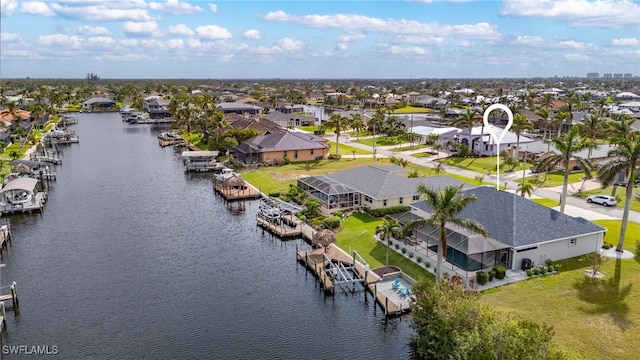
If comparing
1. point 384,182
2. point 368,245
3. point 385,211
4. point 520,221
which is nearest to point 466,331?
point 520,221

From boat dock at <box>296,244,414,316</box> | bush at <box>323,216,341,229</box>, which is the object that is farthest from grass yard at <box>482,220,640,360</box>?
bush at <box>323,216,341,229</box>

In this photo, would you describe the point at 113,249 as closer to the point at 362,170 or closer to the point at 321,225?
the point at 321,225

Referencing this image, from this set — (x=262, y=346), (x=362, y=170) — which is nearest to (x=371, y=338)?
(x=262, y=346)

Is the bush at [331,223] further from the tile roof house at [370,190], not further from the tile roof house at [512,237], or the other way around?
the tile roof house at [512,237]

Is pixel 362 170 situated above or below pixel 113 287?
above

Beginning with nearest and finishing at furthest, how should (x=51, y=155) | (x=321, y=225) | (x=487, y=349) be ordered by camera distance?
(x=487, y=349), (x=321, y=225), (x=51, y=155)

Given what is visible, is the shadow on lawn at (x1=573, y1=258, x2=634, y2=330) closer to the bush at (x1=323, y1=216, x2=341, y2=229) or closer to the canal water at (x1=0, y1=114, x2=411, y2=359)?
the canal water at (x1=0, y1=114, x2=411, y2=359)

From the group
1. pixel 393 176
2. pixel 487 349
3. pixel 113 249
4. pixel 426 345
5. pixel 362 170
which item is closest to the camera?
pixel 487 349

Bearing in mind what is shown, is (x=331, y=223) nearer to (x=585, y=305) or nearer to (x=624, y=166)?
(x=585, y=305)
